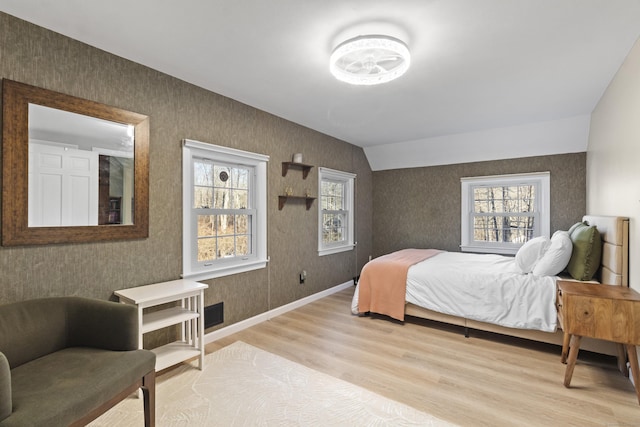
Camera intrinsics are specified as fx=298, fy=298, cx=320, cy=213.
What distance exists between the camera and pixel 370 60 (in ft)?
7.49

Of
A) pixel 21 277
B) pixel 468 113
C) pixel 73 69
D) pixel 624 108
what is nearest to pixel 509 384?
pixel 624 108

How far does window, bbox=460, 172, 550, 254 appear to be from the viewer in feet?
14.3

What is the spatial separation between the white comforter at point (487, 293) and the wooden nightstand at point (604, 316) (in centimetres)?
53

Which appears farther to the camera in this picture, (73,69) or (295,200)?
(295,200)

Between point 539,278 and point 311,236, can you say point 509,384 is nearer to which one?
point 539,278

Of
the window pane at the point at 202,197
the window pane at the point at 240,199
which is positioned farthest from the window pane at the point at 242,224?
the window pane at the point at 202,197

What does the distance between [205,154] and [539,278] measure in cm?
339

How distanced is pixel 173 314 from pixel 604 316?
306cm

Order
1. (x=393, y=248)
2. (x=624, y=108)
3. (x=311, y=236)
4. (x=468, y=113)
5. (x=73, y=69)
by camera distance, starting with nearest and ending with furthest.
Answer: (x=73, y=69), (x=624, y=108), (x=468, y=113), (x=311, y=236), (x=393, y=248)

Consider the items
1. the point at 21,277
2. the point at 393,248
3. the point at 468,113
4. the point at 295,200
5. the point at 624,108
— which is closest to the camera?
the point at 21,277

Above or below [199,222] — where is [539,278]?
below

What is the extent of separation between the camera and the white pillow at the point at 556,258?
2719 millimetres

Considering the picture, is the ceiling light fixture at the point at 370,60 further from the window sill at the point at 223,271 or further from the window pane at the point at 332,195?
the window pane at the point at 332,195

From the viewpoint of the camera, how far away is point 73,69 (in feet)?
6.82
